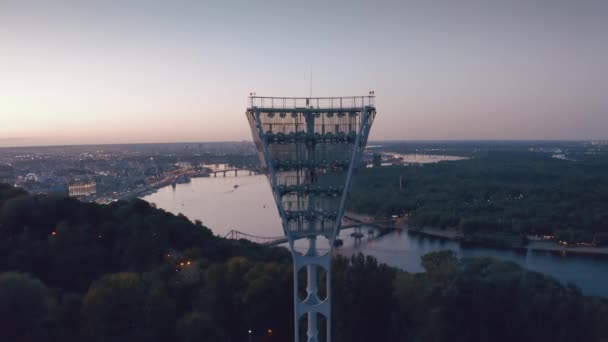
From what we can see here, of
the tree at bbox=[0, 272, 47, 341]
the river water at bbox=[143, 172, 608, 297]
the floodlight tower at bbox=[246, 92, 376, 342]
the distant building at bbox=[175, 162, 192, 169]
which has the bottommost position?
the river water at bbox=[143, 172, 608, 297]

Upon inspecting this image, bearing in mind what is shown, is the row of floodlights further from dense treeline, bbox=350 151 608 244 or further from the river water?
dense treeline, bbox=350 151 608 244

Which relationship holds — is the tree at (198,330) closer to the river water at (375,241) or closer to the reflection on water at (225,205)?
the river water at (375,241)

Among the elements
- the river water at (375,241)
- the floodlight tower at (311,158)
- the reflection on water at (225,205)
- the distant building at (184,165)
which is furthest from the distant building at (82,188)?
the floodlight tower at (311,158)

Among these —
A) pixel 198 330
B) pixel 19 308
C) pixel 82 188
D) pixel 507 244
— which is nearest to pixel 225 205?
pixel 82 188

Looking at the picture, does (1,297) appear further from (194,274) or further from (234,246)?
(234,246)

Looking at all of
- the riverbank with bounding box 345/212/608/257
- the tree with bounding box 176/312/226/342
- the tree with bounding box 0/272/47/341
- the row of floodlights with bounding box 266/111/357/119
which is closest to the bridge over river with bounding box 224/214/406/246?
the riverbank with bounding box 345/212/608/257

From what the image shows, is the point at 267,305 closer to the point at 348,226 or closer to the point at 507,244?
the point at 507,244
